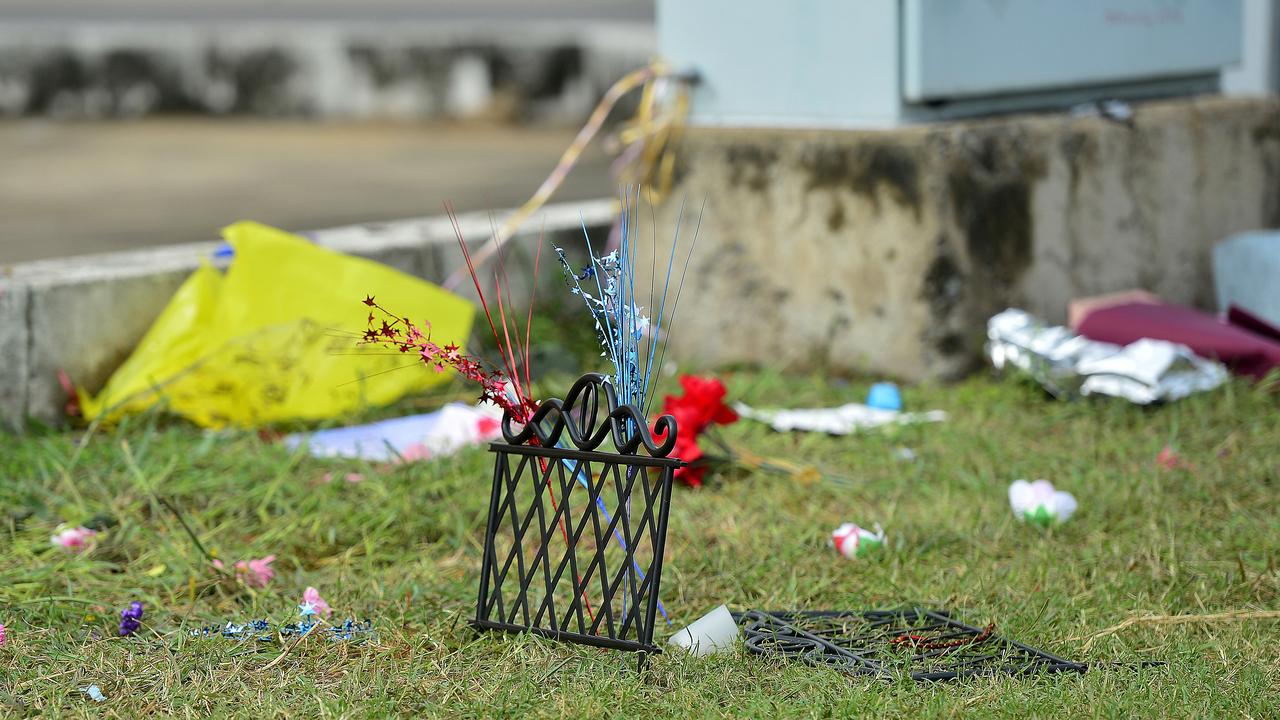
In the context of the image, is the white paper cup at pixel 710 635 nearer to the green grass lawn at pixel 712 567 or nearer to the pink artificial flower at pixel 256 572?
the green grass lawn at pixel 712 567

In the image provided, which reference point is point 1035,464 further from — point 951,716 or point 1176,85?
point 1176,85

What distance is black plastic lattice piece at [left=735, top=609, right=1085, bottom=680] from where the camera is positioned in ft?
6.43

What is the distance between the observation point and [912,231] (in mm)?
3705

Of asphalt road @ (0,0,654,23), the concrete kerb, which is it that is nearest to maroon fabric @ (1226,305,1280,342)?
the concrete kerb

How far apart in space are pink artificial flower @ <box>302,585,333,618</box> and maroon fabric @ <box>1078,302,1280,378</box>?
2290 millimetres

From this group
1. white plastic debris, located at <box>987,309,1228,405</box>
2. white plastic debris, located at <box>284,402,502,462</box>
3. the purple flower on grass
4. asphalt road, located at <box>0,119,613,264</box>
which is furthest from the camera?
asphalt road, located at <box>0,119,613,264</box>

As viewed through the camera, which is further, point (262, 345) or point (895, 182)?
point (895, 182)

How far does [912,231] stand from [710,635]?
6.37 feet

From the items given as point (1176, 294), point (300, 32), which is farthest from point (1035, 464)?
point (300, 32)

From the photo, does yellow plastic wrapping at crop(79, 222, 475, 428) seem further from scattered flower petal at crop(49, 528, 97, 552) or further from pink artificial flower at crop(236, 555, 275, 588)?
pink artificial flower at crop(236, 555, 275, 588)

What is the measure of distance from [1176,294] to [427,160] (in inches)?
210

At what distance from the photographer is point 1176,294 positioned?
435cm

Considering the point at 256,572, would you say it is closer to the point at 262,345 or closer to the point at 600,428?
the point at 600,428

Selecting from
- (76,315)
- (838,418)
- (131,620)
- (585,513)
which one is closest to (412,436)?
(76,315)
